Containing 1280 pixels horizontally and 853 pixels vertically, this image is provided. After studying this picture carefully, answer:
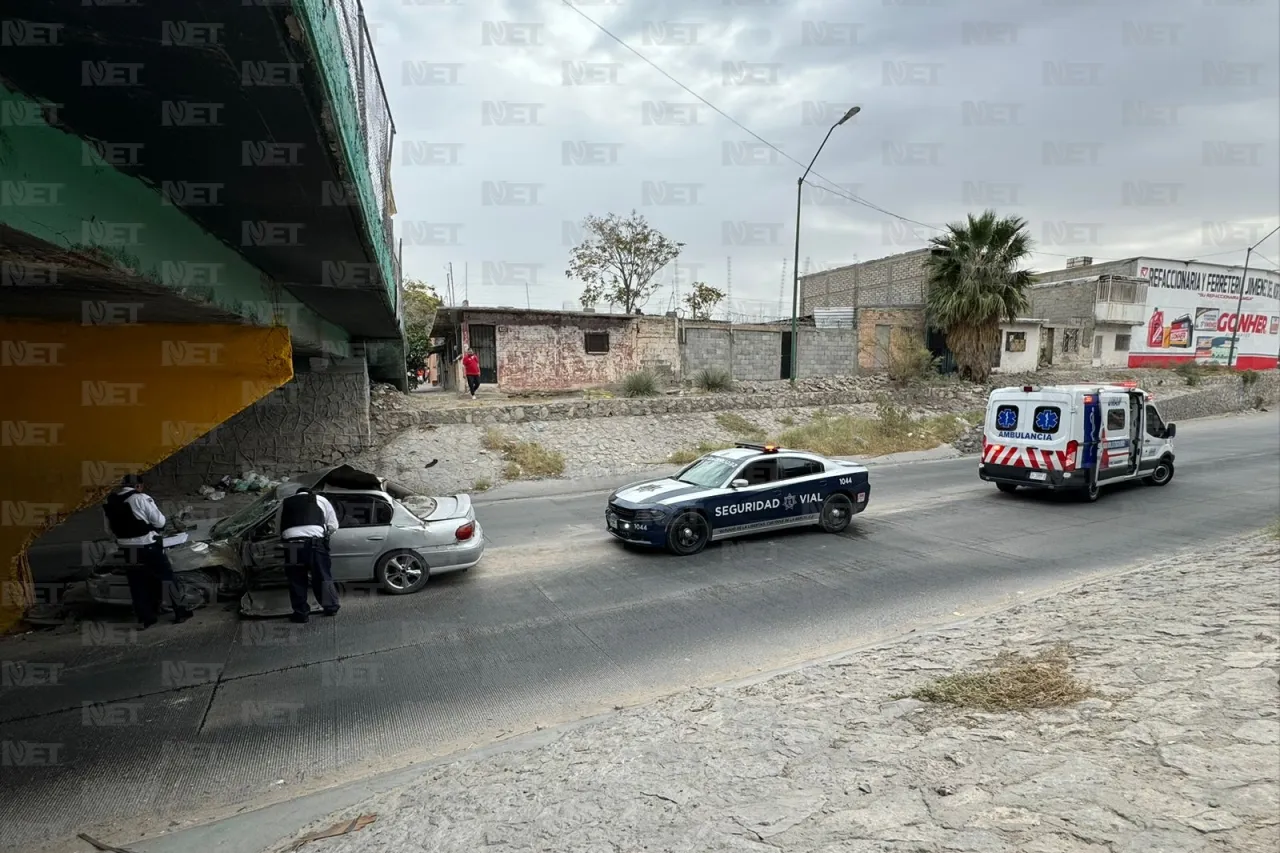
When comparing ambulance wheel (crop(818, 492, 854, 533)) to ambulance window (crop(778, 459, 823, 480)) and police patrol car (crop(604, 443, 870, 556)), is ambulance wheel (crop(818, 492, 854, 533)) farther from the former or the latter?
ambulance window (crop(778, 459, 823, 480))

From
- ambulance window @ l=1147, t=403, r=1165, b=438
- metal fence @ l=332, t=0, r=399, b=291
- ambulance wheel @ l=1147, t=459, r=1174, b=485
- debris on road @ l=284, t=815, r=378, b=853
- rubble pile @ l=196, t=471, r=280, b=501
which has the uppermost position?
metal fence @ l=332, t=0, r=399, b=291

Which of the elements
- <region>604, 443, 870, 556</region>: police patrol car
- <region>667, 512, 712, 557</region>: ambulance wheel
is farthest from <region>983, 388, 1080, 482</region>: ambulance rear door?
<region>667, 512, 712, 557</region>: ambulance wheel

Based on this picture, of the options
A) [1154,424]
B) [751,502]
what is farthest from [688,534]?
[1154,424]

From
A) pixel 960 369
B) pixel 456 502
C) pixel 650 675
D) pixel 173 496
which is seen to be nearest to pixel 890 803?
pixel 650 675

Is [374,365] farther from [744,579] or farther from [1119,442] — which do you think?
[1119,442]

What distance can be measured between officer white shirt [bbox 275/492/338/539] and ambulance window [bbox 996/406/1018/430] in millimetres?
12478

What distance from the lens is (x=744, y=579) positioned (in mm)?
8016

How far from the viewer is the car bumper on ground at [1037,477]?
39.9 feet

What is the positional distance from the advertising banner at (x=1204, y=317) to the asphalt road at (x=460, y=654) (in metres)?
41.0

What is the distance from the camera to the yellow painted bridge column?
721cm

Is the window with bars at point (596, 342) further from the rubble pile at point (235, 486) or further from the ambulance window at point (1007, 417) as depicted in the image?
the ambulance window at point (1007, 417)

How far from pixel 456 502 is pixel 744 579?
13.0 ft

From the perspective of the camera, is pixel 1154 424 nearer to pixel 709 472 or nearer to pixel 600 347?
pixel 709 472

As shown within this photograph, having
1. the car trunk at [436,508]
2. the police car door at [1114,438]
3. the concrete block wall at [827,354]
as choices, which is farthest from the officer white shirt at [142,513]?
the concrete block wall at [827,354]
